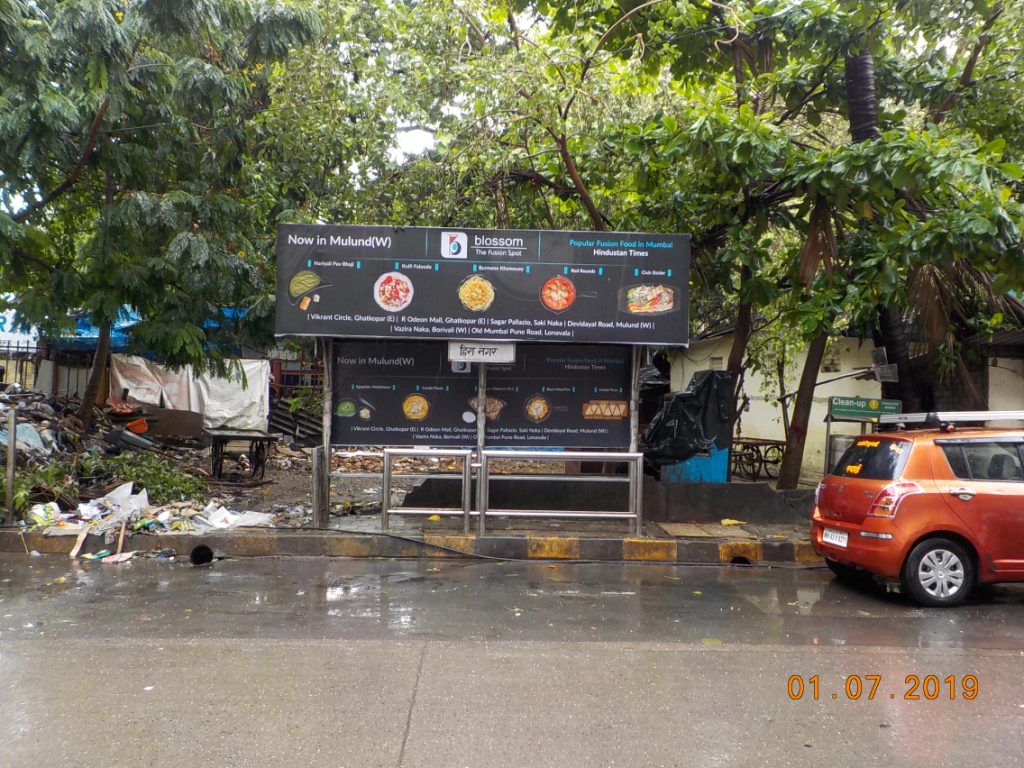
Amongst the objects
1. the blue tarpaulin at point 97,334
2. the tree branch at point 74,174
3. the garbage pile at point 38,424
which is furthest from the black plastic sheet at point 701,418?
the garbage pile at point 38,424

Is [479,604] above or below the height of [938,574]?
below

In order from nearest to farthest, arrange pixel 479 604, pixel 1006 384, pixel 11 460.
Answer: pixel 479 604, pixel 11 460, pixel 1006 384

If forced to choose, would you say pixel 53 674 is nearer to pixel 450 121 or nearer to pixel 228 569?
pixel 228 569

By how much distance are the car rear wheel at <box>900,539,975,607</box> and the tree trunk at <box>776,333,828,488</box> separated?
4.44 metres

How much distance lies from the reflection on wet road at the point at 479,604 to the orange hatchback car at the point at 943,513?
0.31m

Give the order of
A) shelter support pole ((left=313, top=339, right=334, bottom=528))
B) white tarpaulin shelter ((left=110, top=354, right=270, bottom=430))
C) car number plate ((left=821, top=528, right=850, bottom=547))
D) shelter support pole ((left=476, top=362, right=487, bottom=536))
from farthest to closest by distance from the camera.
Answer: white tarpaulin shelter ((left=110, top=354, right=270, bottom=430)) < shelter support pole ((left=476, top=362, right=487, bottom=536)) < shelter support pole ((left=313, top=339, right=334, bottom=528)) < car number plate ((left=821, top=528, right=850, bottom=547))

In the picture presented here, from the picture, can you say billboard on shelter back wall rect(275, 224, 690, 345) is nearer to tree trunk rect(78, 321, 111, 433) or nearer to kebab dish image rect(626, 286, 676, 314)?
kebab dish image rect(626, 286, 676, 314)

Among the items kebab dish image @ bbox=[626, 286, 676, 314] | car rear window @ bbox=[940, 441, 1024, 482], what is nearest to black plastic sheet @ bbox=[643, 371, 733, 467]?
kebab dish image @ bbox=[626, 286, 676, 314]

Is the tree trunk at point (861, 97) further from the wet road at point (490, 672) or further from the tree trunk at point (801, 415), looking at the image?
the wet road at point (490, 672)

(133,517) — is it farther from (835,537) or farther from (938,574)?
(938,574)

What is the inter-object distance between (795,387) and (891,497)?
12284 mm

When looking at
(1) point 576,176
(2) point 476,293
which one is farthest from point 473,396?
(1) point 576,176

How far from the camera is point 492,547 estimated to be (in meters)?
8.58
